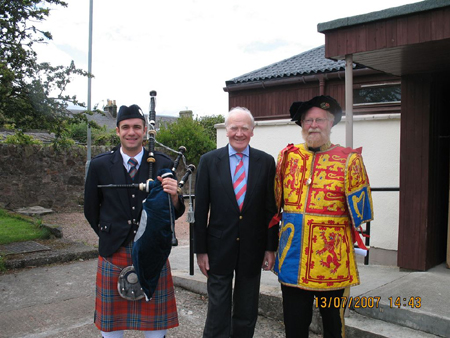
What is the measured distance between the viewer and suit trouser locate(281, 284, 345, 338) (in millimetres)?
2736

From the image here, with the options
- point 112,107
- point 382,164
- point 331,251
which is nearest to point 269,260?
point 331,251

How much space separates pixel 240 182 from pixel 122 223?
0.86 m

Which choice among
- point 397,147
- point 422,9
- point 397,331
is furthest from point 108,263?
point 397,147

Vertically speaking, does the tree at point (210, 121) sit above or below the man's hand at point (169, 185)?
above

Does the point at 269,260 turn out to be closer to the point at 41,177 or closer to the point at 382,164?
the point at 382,164

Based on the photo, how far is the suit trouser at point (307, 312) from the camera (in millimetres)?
2736

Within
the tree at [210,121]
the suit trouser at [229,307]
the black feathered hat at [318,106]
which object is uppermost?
the tree at [210,121]

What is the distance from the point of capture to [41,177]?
449 inches

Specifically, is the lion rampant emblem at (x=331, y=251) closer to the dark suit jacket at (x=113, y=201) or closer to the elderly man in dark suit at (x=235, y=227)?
the elderly man in dark suit at (x=235, y=227)

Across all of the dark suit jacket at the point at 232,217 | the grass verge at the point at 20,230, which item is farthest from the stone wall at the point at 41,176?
the dark suit jacket at the point at 232,217

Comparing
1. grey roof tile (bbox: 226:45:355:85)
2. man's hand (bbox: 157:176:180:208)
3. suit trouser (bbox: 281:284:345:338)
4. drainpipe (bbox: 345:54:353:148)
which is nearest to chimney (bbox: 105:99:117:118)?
grey roof tile (bbox: 226:45:355:85)

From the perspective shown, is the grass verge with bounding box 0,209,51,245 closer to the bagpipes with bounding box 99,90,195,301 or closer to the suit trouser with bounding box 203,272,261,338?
the bagpipes with bounding box 99,90,195,301

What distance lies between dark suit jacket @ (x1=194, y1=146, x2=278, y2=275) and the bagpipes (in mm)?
316

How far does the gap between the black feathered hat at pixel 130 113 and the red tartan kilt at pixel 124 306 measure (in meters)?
0.85
